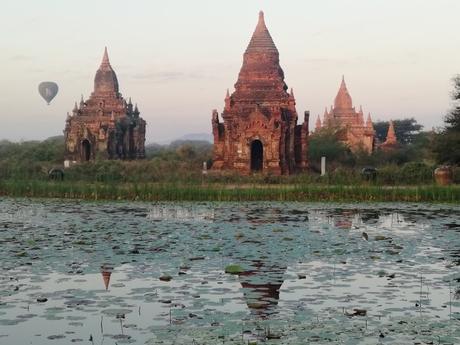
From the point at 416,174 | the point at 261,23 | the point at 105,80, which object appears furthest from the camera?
the point at 105,80

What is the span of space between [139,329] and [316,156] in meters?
38.1

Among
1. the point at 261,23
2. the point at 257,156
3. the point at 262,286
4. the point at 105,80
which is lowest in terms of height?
the point at 262,286

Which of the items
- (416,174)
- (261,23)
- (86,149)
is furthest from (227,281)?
(86,149)

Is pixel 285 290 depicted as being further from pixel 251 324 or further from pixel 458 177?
pixel 458 177

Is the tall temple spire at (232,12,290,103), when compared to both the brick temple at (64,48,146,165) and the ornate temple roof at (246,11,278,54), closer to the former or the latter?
the ornate temple roof at (246,11,278,54)

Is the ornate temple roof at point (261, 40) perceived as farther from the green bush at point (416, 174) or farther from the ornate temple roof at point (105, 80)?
the ornate temple roof at point (105, 80)

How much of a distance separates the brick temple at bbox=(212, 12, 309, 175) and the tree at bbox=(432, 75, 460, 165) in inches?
299

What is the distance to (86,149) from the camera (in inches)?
1890

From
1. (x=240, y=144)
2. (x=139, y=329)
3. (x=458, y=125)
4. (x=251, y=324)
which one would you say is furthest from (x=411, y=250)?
(x=240, y=144)

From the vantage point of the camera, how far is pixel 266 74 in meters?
Result: 39.7

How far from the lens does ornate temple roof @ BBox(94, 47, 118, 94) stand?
4853 cm

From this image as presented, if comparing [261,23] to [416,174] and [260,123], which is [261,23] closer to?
[260,123]

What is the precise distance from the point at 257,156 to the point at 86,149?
1323cm

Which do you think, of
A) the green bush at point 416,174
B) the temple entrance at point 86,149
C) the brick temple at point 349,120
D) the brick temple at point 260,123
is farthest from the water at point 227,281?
the brick temple at point 349,120
